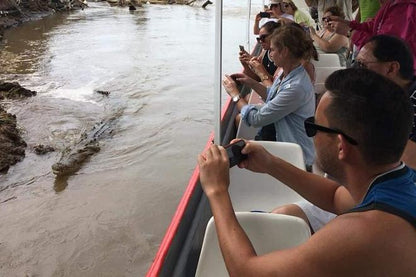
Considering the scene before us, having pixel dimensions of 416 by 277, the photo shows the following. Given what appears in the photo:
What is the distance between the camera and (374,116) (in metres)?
1.18

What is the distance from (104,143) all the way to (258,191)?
15.1ft

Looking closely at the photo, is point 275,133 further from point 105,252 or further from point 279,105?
point 105,252

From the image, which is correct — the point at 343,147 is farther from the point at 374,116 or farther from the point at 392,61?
the point at 392,61

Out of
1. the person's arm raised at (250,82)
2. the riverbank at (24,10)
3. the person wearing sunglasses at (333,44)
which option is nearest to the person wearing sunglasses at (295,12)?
the person wearing sunglasses at (333,44)

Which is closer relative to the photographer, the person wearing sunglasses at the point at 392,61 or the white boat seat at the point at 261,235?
the white boat seat at the point at 261,235

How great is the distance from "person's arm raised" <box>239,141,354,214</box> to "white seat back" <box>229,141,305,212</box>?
2.18ft

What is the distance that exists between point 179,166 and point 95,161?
124 centimetres

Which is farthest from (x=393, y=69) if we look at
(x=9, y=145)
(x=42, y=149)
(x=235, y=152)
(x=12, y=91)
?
(x=12, y=91)

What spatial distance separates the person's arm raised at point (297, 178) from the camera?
175 centimetres

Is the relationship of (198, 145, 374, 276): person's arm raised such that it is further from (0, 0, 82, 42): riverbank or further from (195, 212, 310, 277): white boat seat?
(0, 0, 82, 42): riverbank

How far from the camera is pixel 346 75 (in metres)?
1.30

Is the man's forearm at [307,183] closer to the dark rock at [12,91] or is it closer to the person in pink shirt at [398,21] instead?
the person in pink shirt at [398,21]

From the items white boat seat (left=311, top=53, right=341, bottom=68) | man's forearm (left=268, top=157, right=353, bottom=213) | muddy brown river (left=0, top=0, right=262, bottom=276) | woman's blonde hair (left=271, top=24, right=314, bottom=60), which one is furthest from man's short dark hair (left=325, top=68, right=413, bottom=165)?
white boat seat (left=311, top=53, right=341, bottom=68)

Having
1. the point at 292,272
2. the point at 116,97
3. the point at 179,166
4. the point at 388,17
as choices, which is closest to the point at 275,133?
the point at 388,17
